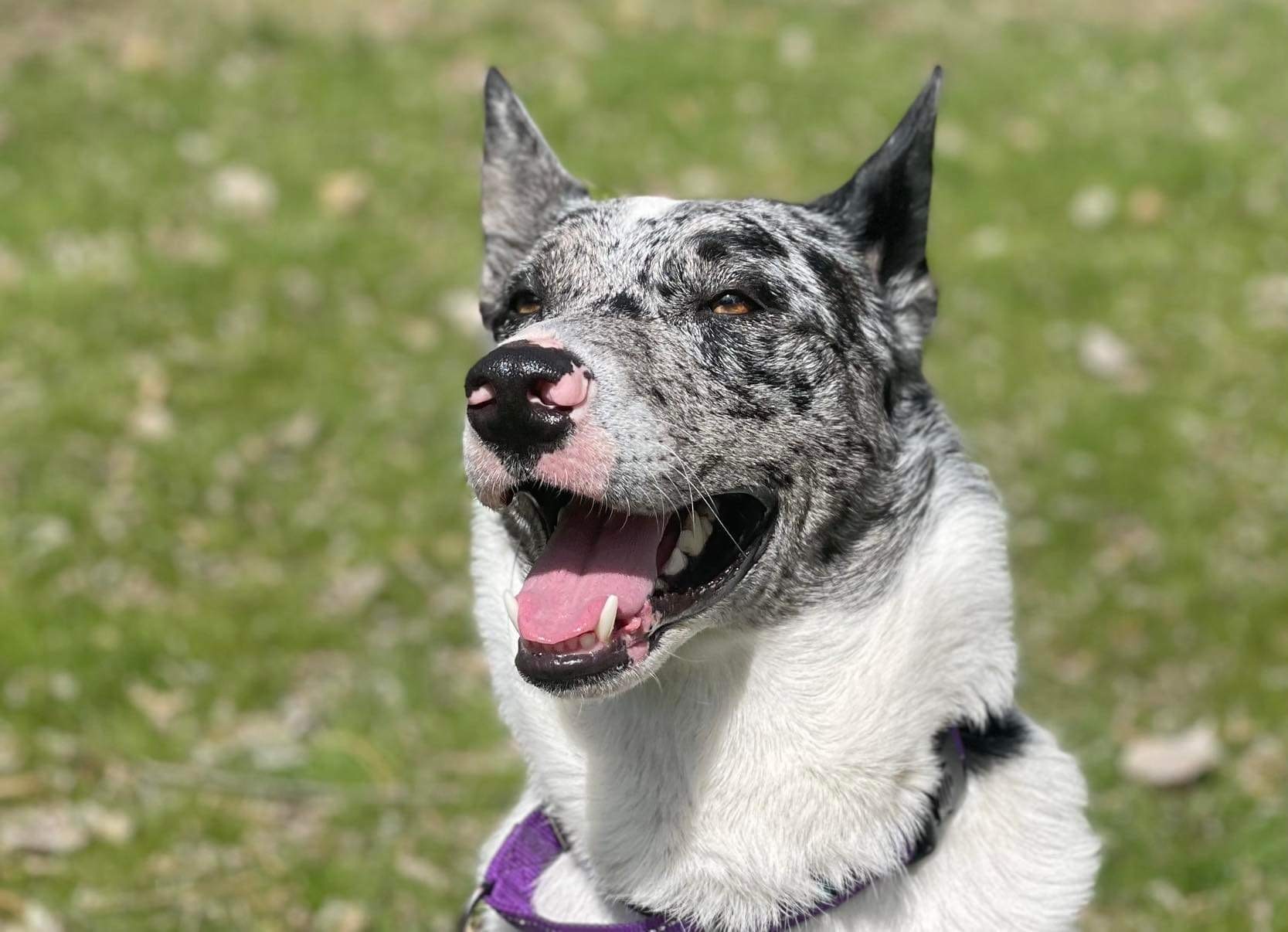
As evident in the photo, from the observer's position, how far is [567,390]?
2.87m

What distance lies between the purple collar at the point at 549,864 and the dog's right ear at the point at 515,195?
59.0 inches

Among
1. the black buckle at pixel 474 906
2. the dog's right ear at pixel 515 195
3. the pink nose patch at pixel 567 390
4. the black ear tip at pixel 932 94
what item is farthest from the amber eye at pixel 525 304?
the black buckle at pixel 474 906

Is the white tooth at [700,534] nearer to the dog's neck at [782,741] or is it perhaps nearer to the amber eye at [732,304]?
the dog's neck at [782,741]

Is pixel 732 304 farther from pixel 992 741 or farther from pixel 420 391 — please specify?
pixel 420 391

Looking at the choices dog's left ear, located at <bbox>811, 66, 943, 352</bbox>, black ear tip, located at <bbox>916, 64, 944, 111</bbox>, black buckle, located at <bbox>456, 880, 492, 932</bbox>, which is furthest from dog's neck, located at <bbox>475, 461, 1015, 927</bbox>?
black ear tip, located at <bbox>916, 64, 944, 111</bbox>

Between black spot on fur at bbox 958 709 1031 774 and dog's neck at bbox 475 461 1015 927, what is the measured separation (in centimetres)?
7

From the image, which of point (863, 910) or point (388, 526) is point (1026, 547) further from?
point (863, 910)

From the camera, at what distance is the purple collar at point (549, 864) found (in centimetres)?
322

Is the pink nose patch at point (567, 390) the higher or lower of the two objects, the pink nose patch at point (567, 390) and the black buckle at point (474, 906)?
the higher

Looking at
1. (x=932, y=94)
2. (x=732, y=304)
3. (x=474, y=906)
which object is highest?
(x=932, y=94)

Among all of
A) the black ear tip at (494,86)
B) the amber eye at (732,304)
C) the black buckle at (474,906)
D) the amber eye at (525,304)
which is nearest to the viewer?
the black buckle at (474,906)

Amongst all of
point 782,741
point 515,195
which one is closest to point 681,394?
point 782,741

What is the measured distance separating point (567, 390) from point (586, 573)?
459 mm

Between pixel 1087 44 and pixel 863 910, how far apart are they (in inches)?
445
